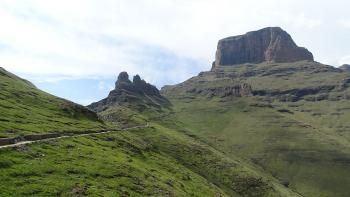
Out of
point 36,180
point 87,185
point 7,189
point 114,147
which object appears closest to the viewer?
point 7,189

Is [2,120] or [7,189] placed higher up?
[2,120]

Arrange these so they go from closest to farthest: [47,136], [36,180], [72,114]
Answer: [36,180], [47,136], [72,114]

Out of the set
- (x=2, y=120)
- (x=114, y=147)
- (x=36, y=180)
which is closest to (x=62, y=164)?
(x=36, y=180)

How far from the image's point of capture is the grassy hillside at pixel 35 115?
106 metres

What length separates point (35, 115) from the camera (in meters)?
140

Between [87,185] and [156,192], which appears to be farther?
[156,192]

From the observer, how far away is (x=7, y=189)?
5756 centimetres

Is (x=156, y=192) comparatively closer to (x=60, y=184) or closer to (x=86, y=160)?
(x=86, y=160)

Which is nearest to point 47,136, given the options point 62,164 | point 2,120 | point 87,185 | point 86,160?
point 2,120

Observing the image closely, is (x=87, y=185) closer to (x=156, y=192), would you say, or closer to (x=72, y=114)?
(x=156, y=192)

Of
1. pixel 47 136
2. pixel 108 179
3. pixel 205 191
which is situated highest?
pixel 47 136

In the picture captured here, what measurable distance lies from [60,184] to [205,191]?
254 ft

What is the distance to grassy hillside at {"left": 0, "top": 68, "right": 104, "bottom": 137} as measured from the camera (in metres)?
106

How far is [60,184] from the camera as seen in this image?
223 ft
